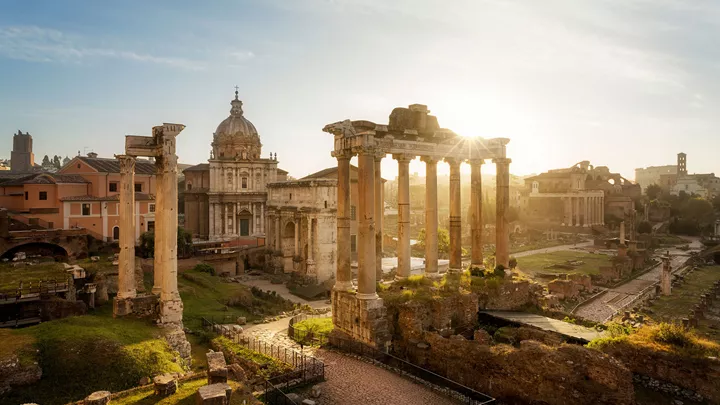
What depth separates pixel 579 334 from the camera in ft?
51.7

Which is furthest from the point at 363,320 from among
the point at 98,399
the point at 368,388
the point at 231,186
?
the point at 231,186

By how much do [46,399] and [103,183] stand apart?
3029 centimetres

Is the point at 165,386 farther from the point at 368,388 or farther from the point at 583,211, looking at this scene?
the point at 583,211

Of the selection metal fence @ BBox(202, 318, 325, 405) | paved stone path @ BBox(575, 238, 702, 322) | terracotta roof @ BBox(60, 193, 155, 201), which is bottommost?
paved stone path @ BBox(575, 238, 702, 322)

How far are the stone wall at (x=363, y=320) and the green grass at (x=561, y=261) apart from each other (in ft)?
103

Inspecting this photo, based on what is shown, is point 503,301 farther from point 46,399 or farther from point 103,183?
point 103,183

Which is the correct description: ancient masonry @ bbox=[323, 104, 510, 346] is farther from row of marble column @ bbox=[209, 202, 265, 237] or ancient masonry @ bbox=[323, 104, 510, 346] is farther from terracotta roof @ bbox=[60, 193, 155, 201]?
row of marble column @ bbox=[209, 202, 265, 237]

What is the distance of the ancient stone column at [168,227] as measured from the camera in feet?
58.9

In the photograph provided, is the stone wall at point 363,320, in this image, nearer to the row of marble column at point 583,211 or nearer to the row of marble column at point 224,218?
the row of marble column at point 224,218

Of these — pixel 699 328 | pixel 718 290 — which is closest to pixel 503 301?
pixel 699 328

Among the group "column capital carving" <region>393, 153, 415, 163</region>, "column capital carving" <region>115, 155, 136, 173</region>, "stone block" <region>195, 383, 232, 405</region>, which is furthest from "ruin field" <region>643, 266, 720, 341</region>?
"column capital carving" <region>115, 155, 136, 173</region>

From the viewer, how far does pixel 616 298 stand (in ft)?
115

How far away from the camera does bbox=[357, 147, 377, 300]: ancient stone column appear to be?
1711cm

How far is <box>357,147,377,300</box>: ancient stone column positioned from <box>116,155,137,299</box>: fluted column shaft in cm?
947
